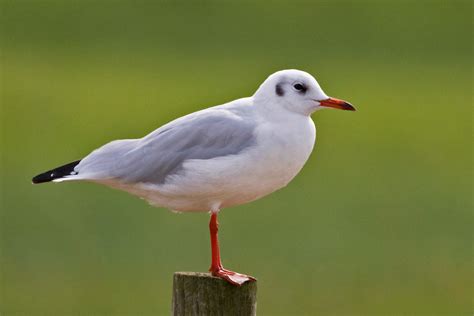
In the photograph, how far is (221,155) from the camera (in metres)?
6.74

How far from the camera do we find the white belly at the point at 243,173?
6625mm

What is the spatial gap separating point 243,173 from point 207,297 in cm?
73

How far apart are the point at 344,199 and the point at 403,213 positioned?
86cm

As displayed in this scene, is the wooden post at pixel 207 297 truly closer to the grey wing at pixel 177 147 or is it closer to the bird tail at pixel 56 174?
the grey wing at pixel 177 147

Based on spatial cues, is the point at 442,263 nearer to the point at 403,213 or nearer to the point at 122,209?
the point at 403,213

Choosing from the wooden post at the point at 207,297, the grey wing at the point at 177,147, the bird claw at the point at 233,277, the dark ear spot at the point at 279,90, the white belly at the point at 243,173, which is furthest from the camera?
the dark ear spot at the point at 279,90

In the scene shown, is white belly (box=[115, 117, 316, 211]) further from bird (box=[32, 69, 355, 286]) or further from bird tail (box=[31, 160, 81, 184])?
bird tail (box=[31, 160, 81, 184])

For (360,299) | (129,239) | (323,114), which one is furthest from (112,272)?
(323,114)

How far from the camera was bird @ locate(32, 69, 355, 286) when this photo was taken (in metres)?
6.65

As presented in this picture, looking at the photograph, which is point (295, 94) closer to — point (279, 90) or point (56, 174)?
point (279, 90)

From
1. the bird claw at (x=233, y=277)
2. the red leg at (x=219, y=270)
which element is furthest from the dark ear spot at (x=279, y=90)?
the bird claw at (x=233, y=277)

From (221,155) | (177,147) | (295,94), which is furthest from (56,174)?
(295,94)

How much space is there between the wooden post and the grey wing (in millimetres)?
788

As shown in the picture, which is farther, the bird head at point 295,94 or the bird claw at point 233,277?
the bird head at point 295,94
